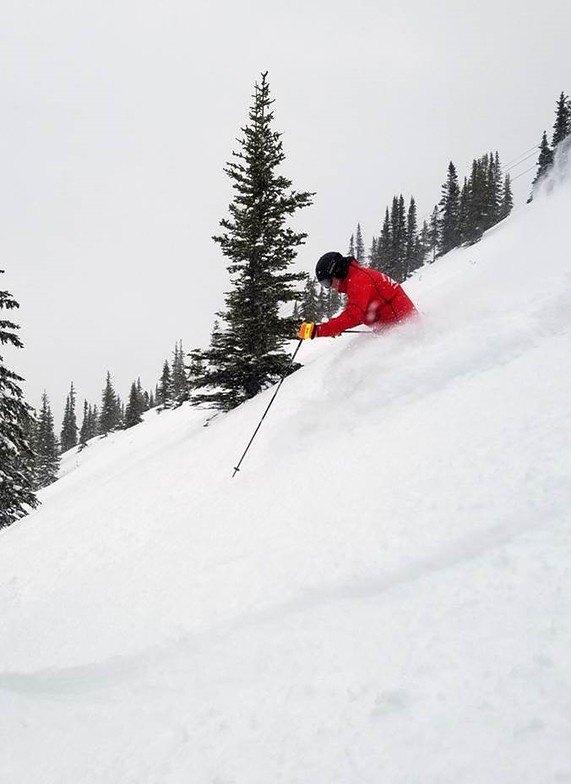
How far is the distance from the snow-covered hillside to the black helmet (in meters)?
1.29

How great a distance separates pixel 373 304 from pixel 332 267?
91 cm

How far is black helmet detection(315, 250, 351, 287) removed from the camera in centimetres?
706

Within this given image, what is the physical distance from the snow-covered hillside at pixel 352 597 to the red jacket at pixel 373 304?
425 millimetres

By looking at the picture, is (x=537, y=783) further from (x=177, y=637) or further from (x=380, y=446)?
(x=380, y=446)

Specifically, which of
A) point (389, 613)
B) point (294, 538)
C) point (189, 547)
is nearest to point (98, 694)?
point (189, 547)

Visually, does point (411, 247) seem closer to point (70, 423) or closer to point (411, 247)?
point (411, 247)

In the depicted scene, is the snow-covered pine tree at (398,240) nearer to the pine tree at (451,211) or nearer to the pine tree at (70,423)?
the pine tree at (451,211)

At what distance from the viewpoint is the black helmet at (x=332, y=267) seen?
7.06 m

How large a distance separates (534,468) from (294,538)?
77.6 inches

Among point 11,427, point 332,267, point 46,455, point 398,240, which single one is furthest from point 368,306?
point 398,240

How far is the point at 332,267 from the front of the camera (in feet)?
23.2

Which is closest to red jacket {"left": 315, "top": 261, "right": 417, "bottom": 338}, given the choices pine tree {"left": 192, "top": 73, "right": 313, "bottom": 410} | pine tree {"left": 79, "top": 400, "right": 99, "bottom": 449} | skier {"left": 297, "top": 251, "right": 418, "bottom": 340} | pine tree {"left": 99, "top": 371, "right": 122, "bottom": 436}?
skier {"left": 297, "top": 251, "right": 418, "bottom": 340}

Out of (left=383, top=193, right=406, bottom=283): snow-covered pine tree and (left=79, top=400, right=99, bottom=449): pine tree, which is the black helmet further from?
(left=79, top=400, right=99, bottom=449): pine tree

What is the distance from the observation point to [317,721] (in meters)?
2.48
